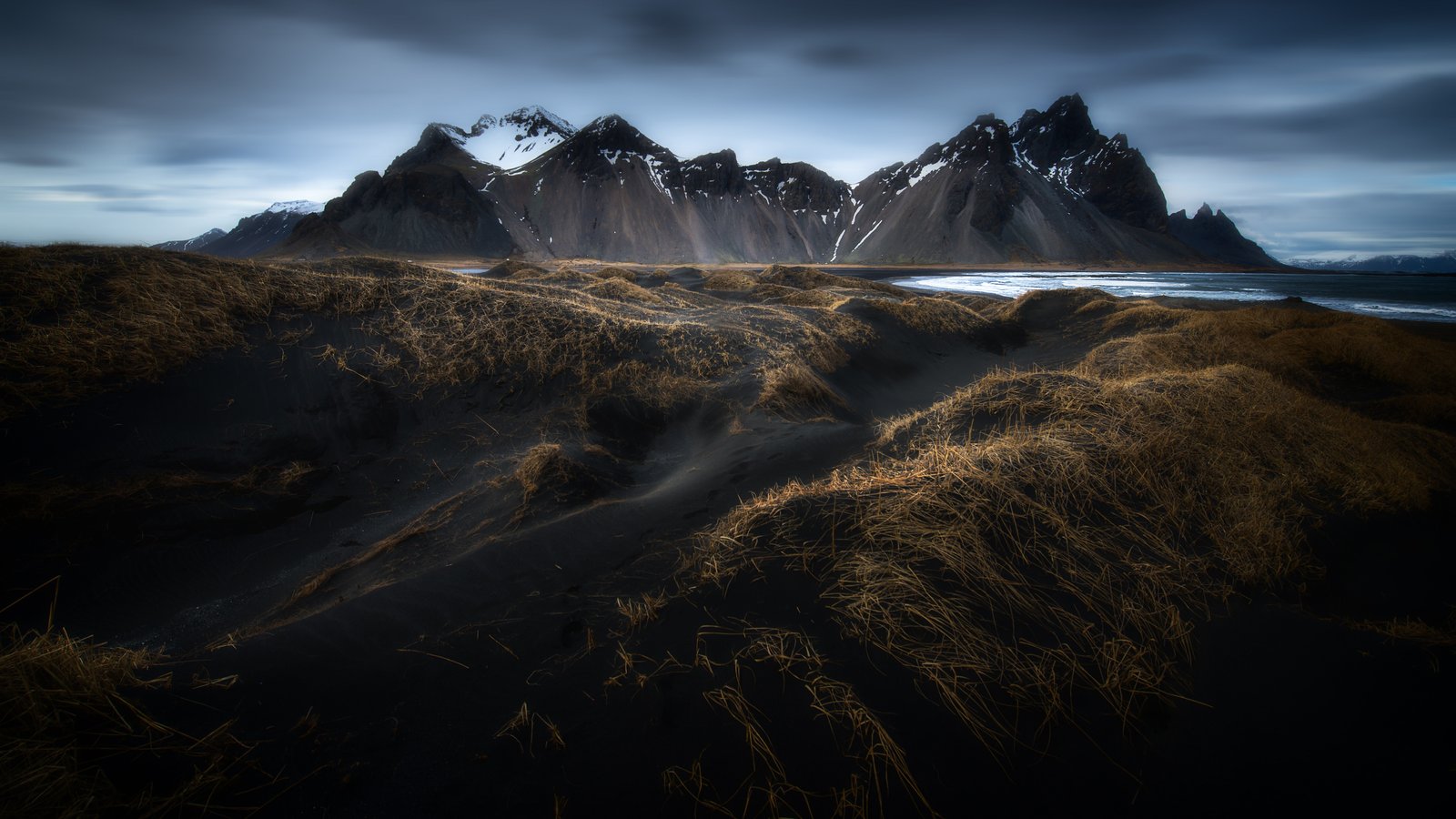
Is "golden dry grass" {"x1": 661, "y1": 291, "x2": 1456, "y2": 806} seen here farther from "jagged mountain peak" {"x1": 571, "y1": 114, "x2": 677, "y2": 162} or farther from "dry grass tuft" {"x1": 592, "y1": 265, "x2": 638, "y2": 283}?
"jagged mountain peak" {"x1": 571, "y1": 114, "x2": 677, "y2": 162}

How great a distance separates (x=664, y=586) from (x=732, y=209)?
159 meters

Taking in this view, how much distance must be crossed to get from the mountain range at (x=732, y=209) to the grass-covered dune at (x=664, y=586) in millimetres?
116071

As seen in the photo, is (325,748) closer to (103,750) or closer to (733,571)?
(103,750)

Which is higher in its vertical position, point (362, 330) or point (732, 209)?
point (732, 209)

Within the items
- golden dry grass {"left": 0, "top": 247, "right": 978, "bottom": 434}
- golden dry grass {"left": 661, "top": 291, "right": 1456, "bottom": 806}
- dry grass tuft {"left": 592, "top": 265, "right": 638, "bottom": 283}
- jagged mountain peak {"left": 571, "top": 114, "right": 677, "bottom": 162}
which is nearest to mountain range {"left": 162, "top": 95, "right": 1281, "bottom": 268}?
jagged mountain peak {"left": 571, "top": 114, "right": 677, "bottom": 162}

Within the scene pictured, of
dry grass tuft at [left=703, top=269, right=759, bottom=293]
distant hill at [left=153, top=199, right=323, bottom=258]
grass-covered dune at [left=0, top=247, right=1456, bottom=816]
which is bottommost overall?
grass-covered dune at [left=0, top=247, right=1456, bottom=816]

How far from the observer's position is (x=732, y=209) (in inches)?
5950

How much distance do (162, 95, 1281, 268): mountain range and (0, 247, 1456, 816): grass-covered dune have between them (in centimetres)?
11607

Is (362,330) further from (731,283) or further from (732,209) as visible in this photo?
(732,209)

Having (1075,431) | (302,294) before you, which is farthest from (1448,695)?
(302,294)

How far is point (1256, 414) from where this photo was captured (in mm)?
4609

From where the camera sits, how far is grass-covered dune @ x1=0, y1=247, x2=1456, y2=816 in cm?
208

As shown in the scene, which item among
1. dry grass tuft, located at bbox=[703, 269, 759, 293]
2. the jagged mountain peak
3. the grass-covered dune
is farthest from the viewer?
the jagged mountain peak

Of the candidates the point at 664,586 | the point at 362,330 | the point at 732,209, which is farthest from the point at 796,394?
the point at 732,209
